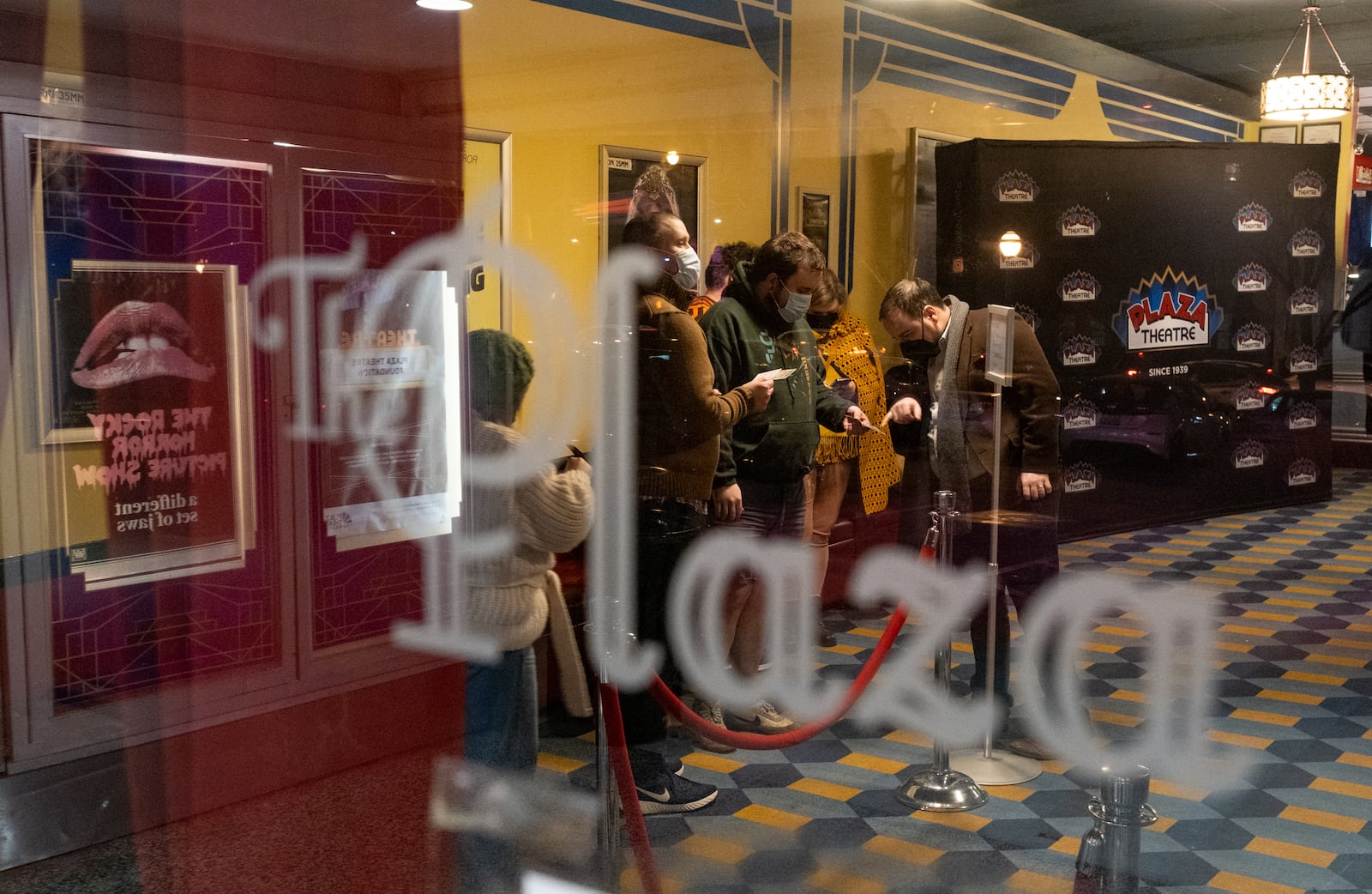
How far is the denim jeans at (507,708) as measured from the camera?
263 cm

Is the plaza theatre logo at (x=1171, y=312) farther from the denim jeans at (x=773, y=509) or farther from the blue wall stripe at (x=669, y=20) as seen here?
the blue wall stripe at (x=669, y=20)

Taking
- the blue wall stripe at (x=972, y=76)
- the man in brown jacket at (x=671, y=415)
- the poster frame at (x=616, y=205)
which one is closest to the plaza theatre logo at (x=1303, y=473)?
the blue wall stripe at (x=972, y=76)

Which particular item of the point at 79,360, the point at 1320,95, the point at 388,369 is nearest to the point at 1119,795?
the point at 1320,95

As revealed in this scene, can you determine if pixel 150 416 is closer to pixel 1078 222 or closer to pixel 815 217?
pixel 815 217

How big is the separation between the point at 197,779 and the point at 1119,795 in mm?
2083

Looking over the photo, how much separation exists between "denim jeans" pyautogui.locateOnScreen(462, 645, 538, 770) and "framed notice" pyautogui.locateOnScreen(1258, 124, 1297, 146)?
169 centimetres

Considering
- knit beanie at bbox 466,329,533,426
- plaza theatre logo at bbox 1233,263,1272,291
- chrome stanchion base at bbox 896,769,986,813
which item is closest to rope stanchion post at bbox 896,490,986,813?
chrome stanchion base at bbox 896,769,986,813

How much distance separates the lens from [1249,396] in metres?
1.84

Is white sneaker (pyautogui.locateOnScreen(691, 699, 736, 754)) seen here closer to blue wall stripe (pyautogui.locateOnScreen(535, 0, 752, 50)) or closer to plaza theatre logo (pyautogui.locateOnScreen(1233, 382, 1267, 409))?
plaza theatre logo (pyautogui.locateOnScreen(1233, 382, 1267, 409))

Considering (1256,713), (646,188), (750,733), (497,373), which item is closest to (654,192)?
(646,188)

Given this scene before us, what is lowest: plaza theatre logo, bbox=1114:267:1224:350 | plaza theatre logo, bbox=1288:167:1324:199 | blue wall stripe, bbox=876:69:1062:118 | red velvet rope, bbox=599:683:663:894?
red velvet rope, bbox=599:683:663:894

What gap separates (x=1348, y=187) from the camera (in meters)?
1.72

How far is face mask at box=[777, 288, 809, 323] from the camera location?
7.58ft

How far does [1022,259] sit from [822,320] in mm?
466
